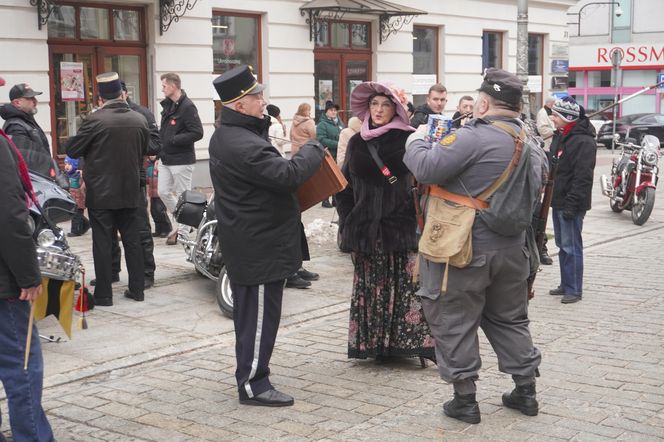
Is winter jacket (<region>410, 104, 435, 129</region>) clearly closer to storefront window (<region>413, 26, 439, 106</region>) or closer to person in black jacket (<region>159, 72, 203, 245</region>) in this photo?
person in black jacket (<region>159, 72, 203, 245</region>)

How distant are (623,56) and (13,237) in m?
47.4

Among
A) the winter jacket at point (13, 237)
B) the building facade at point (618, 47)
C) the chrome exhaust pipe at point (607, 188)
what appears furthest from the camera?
the building facade at point (618, 47)

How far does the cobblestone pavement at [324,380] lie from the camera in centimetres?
502

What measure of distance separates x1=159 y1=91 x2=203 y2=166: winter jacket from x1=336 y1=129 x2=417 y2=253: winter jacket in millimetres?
4960

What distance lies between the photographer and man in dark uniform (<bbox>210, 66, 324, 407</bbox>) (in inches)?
205

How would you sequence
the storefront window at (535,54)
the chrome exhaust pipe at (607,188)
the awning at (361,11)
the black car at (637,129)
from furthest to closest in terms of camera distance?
the black car at (637,129)
the storefront window at (535,54)
the awning at (361,11)
the chrome exhaust pipe at (607,188)

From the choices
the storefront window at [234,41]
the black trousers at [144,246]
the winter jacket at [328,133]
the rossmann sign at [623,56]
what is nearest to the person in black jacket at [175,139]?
the black trousers at [144,246]

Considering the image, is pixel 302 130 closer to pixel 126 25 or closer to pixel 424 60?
pixel 126 25

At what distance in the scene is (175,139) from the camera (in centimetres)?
1070

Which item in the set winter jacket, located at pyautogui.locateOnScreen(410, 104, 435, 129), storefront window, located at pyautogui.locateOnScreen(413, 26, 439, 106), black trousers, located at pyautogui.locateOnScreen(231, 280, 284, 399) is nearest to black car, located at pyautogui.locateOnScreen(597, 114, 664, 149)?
storefront window, located at pyautogui.locateOnScreen(413, 26, 439, 106)

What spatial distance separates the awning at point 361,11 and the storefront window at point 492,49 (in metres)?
Answer: 4.05

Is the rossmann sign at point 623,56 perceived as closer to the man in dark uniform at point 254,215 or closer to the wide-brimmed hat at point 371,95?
the wide-brimmed hat at point 371,95

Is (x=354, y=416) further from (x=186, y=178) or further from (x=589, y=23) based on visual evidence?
(x=589, y=23)

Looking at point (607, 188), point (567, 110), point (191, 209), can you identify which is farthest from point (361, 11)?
point (567, 110)
